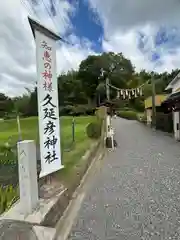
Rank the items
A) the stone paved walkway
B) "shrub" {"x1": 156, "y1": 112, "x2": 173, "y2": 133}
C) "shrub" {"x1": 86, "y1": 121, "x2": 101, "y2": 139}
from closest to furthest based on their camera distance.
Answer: the stone paved walkway, "shrub" {"x1": 86, "y1": 121, "x2": 101, "y2": 139}, "shrub" {"x1": 156, "y1": 112, "x2": 173, "y2": 133}

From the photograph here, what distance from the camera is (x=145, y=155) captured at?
9.62 meters

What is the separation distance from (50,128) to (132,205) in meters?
1.84

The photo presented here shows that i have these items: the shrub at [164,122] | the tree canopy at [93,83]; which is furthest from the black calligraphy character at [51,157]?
the tree canopy at [93,83]

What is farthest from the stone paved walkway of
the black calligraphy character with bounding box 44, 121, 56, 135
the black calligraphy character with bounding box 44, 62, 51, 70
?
the black calligraphy character with bounding box 44, 62, 51, 70

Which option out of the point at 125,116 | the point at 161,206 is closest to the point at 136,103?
the point at 125,116

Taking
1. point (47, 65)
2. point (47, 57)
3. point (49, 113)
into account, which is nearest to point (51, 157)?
point (49, 113)

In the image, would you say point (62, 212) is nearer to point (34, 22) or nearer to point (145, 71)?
point (34, 22)

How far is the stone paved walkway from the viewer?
342cm

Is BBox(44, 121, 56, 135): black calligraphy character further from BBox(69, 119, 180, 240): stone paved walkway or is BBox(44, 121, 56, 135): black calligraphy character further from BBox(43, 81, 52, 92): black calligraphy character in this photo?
BBox(69, 119, 180, 240): stone paved walkway

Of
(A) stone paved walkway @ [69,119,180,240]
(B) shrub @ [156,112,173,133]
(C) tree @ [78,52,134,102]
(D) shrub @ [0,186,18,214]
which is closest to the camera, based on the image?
(A) stone paved walkway @ [69,119,180,240]

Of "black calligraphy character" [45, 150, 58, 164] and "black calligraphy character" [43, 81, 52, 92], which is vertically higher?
"black calligraphy character" [43, 81, 52, 92]

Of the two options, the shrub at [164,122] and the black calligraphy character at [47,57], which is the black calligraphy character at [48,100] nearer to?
the black calligraphy character at [47,57]

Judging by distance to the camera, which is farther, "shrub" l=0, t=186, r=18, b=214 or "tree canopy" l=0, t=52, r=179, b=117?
"tree canopy" l=0, t=52, r=179, b=117

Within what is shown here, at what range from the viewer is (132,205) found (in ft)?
14.4
